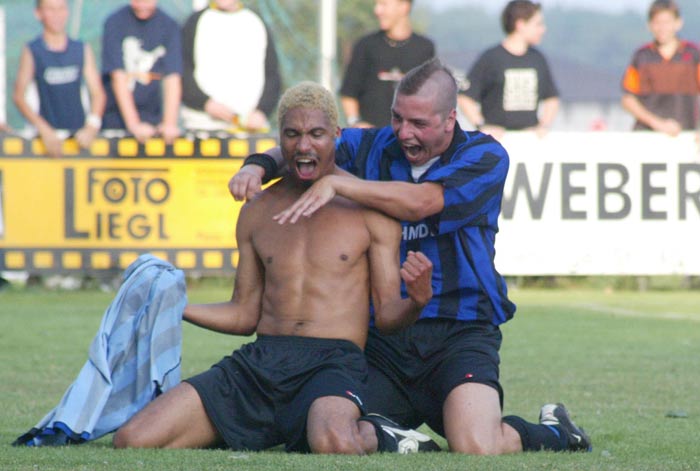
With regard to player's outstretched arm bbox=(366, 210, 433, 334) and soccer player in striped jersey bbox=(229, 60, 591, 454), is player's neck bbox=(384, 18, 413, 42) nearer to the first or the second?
soccer player in striped jersey bbox=(229, 60, 591, 454)

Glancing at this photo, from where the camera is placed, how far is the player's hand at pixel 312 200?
6660 millimetres

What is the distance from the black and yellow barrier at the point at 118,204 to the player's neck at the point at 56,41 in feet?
3.07

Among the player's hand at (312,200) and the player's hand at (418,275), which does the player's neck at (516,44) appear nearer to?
the player's hand at (312,200)

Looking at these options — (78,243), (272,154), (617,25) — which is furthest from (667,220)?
(617,25)

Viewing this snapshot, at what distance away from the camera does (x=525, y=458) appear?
6496 mm

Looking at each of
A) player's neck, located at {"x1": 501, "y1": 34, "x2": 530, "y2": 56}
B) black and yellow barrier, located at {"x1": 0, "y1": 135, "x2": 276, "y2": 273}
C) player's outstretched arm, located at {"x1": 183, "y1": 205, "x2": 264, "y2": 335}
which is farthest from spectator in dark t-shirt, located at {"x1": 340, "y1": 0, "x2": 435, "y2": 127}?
player's outstretched arm, located at {"x1": 183, "y1": 205, "x2": 264, "y2": 335}

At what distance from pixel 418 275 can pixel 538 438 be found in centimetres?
102

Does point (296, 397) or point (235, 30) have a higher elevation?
point (235, 30)

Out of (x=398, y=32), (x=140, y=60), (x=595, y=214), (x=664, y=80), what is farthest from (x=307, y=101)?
(x=664, y=80)

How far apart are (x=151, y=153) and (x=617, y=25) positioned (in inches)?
6944

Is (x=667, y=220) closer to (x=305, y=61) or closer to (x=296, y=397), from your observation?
(x=296, y=397)

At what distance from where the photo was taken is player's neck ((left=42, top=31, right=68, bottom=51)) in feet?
49.8

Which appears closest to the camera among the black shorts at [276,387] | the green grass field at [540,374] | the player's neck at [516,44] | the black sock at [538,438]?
the green grass field at [540,374]

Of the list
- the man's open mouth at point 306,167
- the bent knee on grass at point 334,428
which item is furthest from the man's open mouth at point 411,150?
the bent knee on grass at point 334,428
